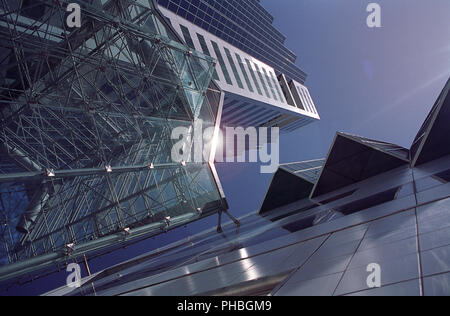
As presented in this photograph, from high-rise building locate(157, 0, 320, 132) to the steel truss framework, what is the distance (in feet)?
56.0

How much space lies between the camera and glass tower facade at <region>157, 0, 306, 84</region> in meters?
49.2

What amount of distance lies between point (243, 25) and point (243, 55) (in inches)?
640

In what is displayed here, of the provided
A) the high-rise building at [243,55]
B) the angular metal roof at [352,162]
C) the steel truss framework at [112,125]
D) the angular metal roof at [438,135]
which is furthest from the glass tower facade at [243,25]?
the angular metal roof at [438,135]

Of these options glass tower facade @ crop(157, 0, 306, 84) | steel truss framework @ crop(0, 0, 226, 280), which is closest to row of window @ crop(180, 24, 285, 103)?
glass tower facade @ crop(157, 0, 306, 84)

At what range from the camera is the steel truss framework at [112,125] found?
60.6 ft

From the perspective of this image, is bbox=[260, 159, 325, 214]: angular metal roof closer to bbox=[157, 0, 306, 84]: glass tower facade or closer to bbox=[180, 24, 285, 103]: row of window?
bbox=[180, 24, 285, 103]: row of window

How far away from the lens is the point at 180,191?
77.6 ft

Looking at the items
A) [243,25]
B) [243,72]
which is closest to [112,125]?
[243,72]

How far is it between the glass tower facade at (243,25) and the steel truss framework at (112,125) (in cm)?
2747

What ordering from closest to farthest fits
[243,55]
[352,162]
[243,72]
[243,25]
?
1. [352,162]
2. [243,72]
3. [243,55]
4. [243,25]

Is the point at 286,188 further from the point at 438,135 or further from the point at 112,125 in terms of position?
the point at 112,125

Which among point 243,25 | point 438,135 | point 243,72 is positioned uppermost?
point 243,25

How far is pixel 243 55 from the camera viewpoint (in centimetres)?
5656
